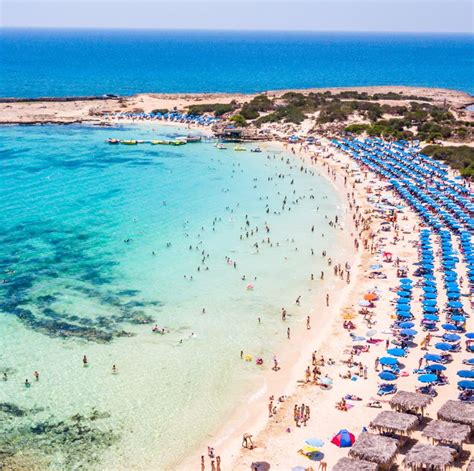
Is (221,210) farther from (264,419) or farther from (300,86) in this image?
(300,86)

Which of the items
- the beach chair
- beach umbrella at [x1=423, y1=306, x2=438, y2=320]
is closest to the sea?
the beach chair

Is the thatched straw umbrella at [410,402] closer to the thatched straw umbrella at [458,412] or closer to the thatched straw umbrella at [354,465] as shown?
the thatched straw umbrella at [458,412]

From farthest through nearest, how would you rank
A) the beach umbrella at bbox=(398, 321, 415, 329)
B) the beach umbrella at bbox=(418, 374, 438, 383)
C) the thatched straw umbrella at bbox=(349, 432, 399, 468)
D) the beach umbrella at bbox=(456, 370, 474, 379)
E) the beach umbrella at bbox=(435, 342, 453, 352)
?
the beach umbrella at bbox=(398, 321, 415, 329), the beach umbrella at bbox=(435, 342, 453, 352), the beach umbrella at bbox=(456, 370, 474, 379), the beach umbrella at bbox=(418, 374, 438, 383), the thatched straw umbrella at bbox=(349, 432, 399, 468)

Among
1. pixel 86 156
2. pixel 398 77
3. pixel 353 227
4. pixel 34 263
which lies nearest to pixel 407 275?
pixel 353 227

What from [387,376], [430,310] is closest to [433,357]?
[387,376]

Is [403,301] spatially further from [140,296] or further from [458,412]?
[140,296]

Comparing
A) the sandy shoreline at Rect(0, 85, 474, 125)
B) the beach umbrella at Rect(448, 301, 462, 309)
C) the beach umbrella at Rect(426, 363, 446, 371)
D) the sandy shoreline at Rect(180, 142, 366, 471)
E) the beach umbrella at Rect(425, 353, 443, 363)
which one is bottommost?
the sandy shoreline at Rect(180, 142, 366, 471)

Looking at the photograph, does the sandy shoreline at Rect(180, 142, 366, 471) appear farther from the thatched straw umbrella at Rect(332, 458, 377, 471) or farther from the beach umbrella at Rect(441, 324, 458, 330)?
the beach umbrella at Rect(441, 324, 458, 330)
